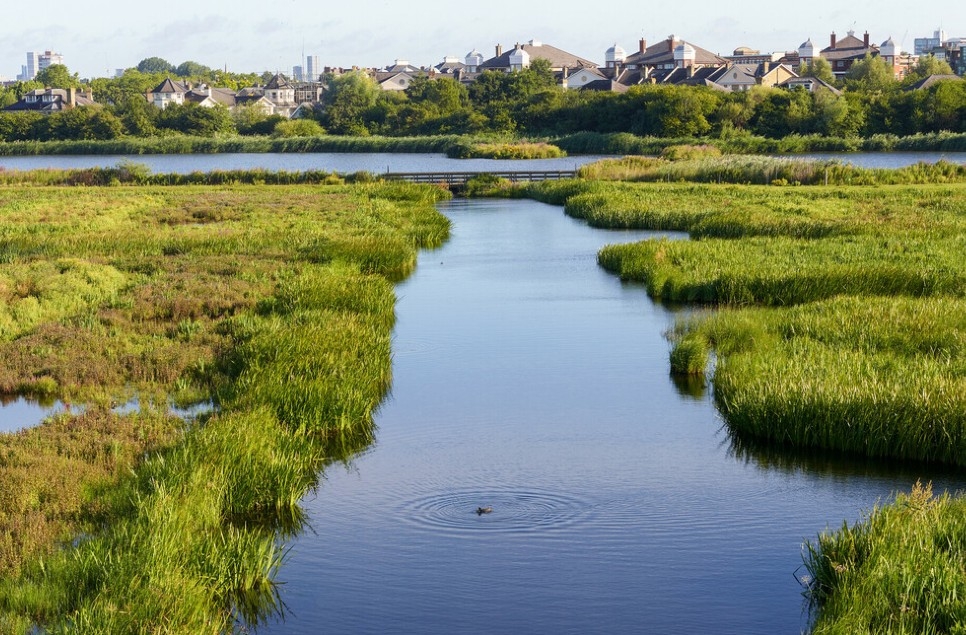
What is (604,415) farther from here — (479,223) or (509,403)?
(479,223)

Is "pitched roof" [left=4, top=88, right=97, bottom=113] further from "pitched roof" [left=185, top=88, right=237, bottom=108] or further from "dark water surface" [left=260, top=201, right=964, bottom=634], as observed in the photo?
"dark water surface" [left=260, top=201, right=964, bottom=634]

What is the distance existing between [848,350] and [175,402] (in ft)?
35.0

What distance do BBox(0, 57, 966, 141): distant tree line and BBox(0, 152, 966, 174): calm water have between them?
13807 mm

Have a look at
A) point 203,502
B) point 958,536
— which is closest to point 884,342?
point 958,536

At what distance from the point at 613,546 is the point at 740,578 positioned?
1452mm

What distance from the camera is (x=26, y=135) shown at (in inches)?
5374

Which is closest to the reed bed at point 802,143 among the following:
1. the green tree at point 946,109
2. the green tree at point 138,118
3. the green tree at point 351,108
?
the green tree at point 946,109

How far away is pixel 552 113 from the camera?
128 metres

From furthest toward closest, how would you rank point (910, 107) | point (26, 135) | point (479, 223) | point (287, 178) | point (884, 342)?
point (26, 135), point (910, 107), point (287, 178), point (479, 223), point (884, 342)

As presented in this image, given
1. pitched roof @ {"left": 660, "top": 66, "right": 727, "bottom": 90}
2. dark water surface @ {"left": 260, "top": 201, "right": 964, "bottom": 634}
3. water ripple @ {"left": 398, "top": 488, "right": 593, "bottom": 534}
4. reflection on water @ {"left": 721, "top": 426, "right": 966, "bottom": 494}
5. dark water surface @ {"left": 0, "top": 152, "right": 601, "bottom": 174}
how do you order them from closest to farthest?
dark water surface @ {"left": 260, "top": 201, "right": 964, "bottom": 634} → water ripple @ {"left": 398, "top": 488, "right": 593, "bottom": 534} → reflection on water @ {"left": 721, "top": 426, "right": 966, "bottom": 494} → dark water surface @ {"left": 0, "top": 152, "right": 601, "bottom": 174} → pitched roof @ {"left": 660, "top": 66, "right": 727, "bottom": 90}

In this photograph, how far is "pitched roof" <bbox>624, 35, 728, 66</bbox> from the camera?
185125mm

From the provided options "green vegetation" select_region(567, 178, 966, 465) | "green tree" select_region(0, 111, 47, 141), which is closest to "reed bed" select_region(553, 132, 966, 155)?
"green vegetation" select_region(567, 178, 966, 465)

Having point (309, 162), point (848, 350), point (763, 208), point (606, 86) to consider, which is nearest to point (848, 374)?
point (848, 350)

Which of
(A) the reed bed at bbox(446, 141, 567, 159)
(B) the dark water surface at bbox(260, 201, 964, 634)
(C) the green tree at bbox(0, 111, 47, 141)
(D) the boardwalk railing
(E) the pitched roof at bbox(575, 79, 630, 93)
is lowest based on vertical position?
(B) the dark water surface at bbox(260, 201, 964, 634)
